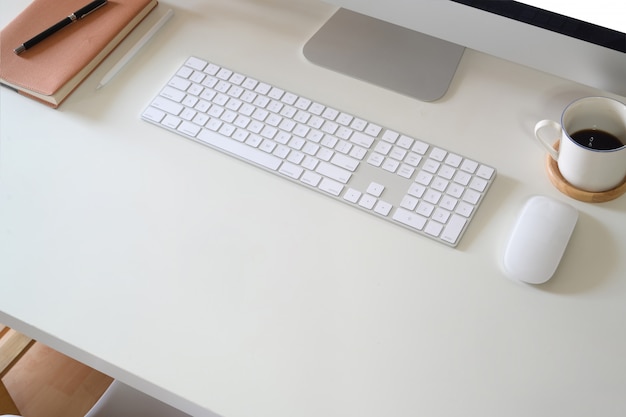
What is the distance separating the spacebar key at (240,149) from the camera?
898 millimetres

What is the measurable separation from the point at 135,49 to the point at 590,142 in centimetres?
60

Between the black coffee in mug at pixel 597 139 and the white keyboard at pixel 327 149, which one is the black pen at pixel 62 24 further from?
the black coffee in mug at pixel 597 139

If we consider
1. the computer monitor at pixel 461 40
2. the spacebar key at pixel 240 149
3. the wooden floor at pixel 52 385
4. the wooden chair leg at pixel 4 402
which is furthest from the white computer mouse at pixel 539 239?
the wooden floor at pixel 52 385

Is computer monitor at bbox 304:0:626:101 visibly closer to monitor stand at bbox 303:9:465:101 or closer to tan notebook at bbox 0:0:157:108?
monitor stand at bbox 303:9:465:101

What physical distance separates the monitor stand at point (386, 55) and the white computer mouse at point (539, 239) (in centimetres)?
21

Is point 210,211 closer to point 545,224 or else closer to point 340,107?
point 340,107

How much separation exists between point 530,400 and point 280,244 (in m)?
0.31

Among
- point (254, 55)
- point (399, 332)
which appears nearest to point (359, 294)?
point (399, 332)

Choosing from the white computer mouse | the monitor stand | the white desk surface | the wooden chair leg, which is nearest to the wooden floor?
the wooden chair leg

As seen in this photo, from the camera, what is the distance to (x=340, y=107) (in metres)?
0.95

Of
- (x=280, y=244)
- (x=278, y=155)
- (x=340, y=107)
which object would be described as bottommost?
(x=280, y=244)

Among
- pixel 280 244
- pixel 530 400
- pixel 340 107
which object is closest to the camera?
pixel 530 400

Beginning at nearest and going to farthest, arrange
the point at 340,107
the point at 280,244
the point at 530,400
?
the point at 530,400, the point at 280,244, the point at 340,107

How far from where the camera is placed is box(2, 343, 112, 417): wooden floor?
1.35 metres
